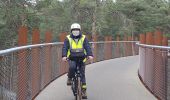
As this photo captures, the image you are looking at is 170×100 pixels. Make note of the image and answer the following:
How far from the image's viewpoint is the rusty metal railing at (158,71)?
10242 millimetres

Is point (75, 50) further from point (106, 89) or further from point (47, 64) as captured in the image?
point (47, 64)

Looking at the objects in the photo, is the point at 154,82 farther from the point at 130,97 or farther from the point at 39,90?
the point at 39,90

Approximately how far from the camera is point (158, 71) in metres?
11.3

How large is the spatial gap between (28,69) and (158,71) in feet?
10.5

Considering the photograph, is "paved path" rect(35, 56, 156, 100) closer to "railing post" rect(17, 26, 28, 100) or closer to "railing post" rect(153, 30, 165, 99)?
"railing post" rect(153, 30, 165, 99)

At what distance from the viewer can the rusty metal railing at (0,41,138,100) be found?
23.6ft

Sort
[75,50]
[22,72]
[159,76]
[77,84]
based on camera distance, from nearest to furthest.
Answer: [22,72] → [77,84] → [75,50] → [159,76]

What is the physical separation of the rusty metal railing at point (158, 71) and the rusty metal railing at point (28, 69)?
2.86 m

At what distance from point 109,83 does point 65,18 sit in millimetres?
37404

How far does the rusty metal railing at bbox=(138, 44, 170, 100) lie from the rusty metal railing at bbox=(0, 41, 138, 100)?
2.86 metres

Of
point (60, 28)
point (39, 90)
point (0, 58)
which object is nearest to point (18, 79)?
point (0, 58)

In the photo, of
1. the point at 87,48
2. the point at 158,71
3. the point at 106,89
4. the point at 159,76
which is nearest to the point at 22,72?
the point at 87,48

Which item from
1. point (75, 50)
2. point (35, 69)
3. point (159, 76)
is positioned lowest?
point (159, 76)

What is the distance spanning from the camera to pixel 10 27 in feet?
64.6
